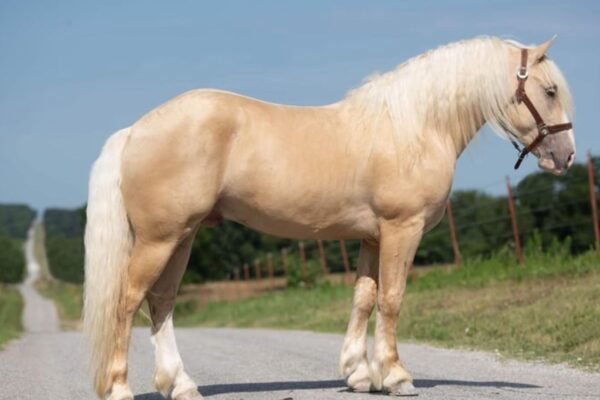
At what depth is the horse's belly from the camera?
6.69 meters

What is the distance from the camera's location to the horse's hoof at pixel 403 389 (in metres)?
6.63

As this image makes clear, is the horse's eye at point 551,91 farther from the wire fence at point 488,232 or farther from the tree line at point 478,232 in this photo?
the wire fence at point 488,232

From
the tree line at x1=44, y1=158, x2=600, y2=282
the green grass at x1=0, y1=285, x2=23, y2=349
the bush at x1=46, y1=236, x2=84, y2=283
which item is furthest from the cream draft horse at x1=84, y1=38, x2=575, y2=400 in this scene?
the bush at x1=46, y1=236, x2=84, y2=283

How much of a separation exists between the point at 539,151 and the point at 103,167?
3.08 metres

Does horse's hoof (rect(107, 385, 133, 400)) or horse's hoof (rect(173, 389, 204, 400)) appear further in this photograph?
horse's hoof (rect(173, 389, 204, 400))

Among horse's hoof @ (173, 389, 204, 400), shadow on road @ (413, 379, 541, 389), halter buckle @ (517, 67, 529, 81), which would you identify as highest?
halter buckle @ (517, 67, 529, 81)

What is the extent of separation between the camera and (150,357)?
11117mm

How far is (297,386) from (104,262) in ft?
6.35

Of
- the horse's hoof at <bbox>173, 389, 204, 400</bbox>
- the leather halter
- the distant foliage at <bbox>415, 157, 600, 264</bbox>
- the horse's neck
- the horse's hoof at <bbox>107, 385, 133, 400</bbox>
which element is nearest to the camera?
the horse's hoof at <bbox>107, 385, 133, 400</bbox>

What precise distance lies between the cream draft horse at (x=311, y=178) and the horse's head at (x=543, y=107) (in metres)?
0.01

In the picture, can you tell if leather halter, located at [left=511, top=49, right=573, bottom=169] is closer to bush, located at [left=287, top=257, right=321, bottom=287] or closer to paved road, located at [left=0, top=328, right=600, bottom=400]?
paved road, located at [left=0, top=328, right=600, bottom=400]

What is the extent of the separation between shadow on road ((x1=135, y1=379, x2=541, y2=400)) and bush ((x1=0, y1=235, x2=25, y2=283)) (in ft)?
444

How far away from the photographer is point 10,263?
139m

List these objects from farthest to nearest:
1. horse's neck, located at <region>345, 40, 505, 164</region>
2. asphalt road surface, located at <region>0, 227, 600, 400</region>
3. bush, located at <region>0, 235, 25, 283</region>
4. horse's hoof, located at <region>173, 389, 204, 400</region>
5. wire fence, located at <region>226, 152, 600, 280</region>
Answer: bush, located at <region>0, 235, 25, 283</region>
wire fence, located at <region>226, 152, 600, 280</region>
horse's neck, located at <region>345, 40, 505, 164</region>
asphalt road surface, located at <region>0, 227, 600, 400</region>
horse's hoof, located at <region>173, 389, 204, 400</region>
